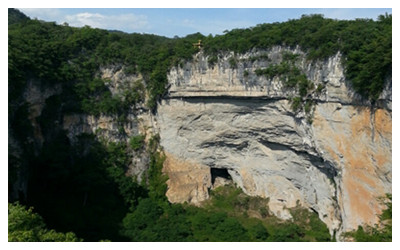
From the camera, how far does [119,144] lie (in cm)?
2186

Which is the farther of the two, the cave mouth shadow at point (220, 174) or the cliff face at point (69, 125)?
the cave mouth shadow at point (220, 174)

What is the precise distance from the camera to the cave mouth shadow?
23375 millimetres

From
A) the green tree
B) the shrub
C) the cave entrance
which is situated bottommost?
the cave entrance

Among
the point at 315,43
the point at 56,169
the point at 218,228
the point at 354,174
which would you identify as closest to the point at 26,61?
the point at 56,169

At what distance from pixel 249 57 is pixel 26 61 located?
11.5 m

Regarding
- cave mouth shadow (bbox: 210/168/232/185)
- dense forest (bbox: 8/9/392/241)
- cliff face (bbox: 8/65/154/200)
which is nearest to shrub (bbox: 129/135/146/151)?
dense forest (bbox: 8/9/392/241)

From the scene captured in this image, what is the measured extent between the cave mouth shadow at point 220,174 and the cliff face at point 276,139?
7cm

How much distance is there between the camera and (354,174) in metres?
15.5

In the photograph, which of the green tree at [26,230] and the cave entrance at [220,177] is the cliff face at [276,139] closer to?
the cave entrance at [220,177]

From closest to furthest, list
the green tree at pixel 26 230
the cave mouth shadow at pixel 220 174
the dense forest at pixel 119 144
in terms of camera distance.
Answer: the green tree at pixel 26 230
the dense forest at pixel 119 144
the cave mouth shadow at pixel 220 174

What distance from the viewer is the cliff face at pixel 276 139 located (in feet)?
49.0

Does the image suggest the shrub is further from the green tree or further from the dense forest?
the green tree

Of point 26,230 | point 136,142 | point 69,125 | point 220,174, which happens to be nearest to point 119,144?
point 136,142

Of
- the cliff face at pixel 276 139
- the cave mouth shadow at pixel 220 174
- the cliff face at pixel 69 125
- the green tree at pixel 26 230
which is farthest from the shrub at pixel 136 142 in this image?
the green tree at pixel 26 230
